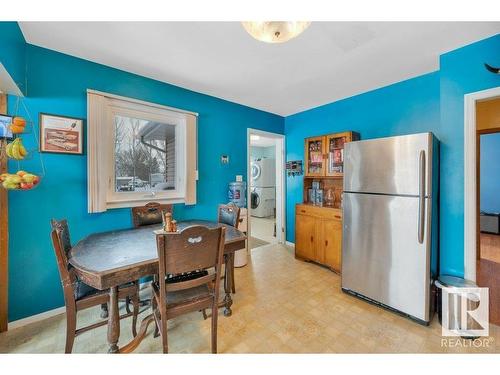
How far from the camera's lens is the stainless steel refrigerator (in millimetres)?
1856

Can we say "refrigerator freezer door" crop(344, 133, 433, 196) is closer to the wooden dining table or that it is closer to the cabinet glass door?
the cabinet glass door

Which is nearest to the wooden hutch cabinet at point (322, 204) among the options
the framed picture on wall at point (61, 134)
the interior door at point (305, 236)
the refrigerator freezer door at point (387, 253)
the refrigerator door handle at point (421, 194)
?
the interior door at point (305, 236)

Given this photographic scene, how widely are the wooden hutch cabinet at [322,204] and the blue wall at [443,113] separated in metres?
0.35

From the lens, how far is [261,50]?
78.0 inches

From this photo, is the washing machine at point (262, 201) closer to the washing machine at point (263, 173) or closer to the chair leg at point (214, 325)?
the washing machine at point (263, 173)

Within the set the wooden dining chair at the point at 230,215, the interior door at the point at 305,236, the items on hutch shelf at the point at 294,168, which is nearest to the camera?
the wooden dining chair at the point at 230,215

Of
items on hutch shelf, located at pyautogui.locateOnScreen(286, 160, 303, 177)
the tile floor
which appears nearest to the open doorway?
the tile floor

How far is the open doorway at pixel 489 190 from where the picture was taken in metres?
3.13

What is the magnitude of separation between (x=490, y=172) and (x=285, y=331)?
242 inches

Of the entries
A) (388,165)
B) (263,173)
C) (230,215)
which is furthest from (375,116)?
(263,173)

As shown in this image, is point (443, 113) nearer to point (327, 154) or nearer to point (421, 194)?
point (421, 194)

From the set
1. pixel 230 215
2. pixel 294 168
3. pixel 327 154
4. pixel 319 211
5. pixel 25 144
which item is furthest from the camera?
pixel 294 168

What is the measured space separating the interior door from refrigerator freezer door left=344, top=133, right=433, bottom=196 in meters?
1.03
